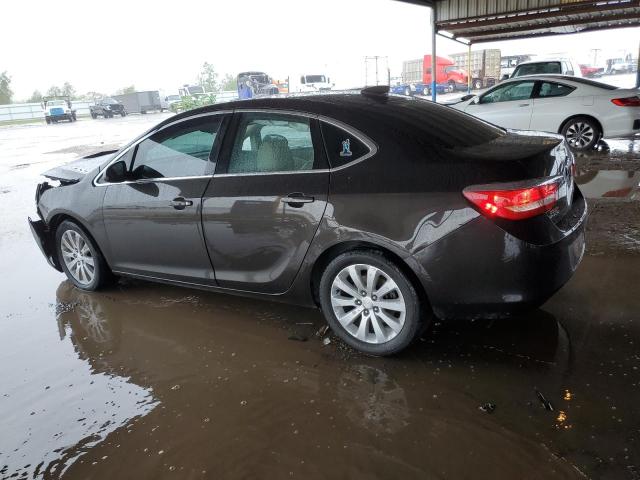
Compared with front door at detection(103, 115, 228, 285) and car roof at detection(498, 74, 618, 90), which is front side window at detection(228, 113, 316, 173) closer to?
front door at detection(103, 115, 228, 285)

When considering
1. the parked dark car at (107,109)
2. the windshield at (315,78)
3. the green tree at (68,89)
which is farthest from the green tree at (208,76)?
the windshield at (315,78)

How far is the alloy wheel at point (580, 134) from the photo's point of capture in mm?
9203

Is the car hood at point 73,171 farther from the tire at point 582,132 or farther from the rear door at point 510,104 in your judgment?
the tire at point 582,132

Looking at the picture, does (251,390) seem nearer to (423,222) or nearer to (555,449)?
(423,222)

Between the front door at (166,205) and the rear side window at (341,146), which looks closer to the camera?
the rear side window at (341,146)

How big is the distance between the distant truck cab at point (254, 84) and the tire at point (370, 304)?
29.8 meters

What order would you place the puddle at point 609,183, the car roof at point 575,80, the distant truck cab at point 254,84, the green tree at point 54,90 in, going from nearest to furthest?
the puddle at point 609,183
the car roof at point 575,80
the distant truck cab at point 254,84
the green tree at point 54,90

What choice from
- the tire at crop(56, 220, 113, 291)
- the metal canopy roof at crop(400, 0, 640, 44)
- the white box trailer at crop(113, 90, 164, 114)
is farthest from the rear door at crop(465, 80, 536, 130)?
the white box trailer at crop(113, 90, 164, 114)

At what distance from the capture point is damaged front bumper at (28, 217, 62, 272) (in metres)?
4.38

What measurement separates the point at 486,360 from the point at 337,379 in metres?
0.87

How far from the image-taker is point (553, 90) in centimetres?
930

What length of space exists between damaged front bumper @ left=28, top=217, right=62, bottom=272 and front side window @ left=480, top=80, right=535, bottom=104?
8.52 m

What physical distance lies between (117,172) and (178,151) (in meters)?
0.59

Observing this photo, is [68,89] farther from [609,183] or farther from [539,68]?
[609,183]
